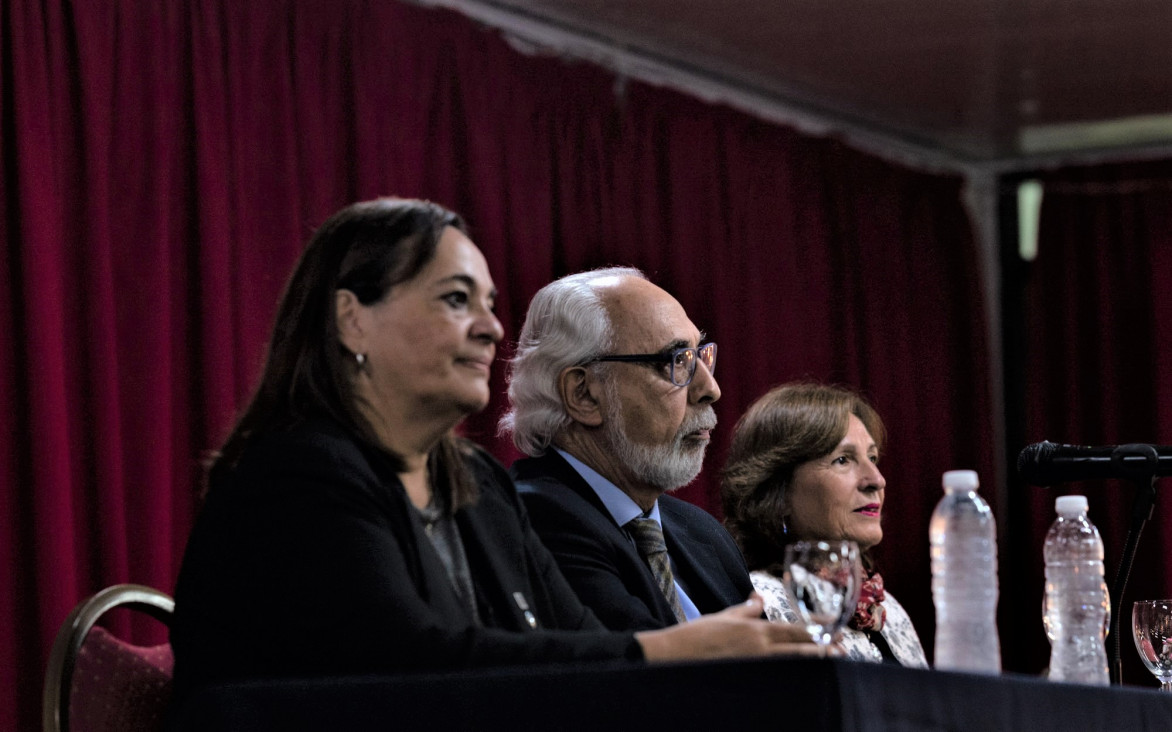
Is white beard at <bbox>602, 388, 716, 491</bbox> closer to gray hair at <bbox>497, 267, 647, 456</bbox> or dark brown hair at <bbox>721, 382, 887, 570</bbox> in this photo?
gray hair at <bbox>497, 267, 647, 456</bbox>

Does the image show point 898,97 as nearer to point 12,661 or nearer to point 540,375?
point 540,375

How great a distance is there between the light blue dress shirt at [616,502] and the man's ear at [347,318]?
932mm

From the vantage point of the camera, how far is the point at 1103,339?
635cm

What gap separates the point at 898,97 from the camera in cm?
581

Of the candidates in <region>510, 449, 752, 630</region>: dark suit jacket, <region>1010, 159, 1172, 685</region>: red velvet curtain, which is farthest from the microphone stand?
<region>1010, 159, 1172, 685</region>: red velvet curtain

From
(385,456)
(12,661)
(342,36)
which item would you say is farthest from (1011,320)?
(385,456)

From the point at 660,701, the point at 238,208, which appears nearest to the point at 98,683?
the point at 660,701

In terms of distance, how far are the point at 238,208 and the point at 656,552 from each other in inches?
63.2

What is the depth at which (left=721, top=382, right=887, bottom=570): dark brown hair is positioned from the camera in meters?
3.31

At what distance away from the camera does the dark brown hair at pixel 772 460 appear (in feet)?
10.9

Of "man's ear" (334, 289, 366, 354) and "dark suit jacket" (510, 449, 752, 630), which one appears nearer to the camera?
"man's ear" (334, 289, 366, 354)

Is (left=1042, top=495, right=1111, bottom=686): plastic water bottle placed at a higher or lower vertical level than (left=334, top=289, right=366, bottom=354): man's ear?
lower

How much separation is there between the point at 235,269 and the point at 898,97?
122 inches

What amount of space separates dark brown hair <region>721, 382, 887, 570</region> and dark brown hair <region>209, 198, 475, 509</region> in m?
1.69
